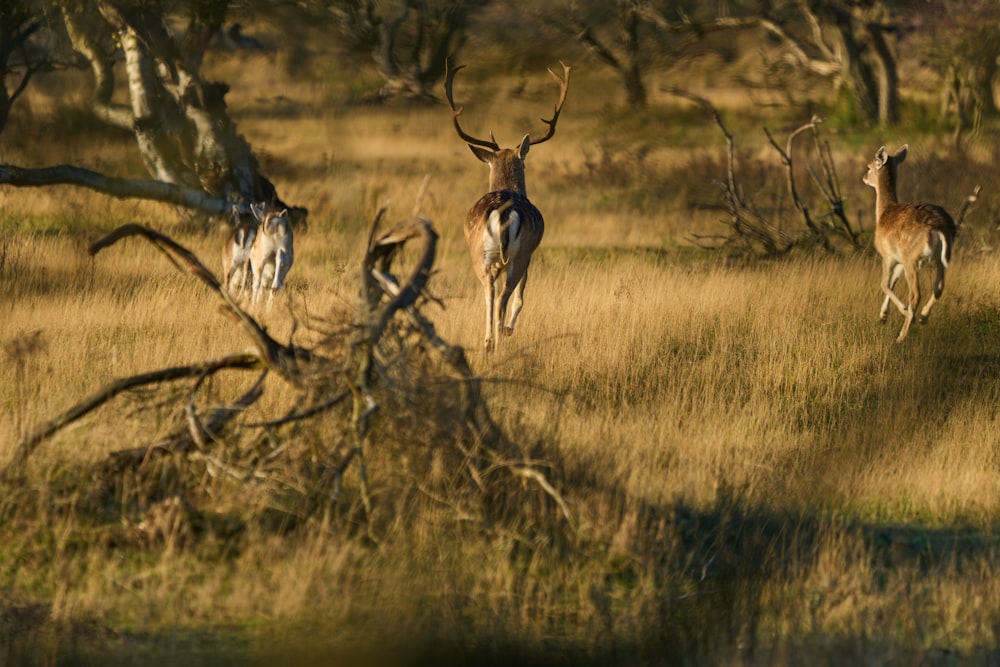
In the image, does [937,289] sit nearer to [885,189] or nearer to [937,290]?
[937,290]

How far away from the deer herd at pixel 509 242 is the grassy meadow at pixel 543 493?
286 millimetres

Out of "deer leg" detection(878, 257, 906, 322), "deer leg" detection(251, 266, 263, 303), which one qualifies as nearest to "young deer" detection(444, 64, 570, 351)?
"deer leg" detection(251, 266, 263, 303)

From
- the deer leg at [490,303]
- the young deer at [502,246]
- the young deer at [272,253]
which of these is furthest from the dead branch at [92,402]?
the young deer at [272,253]

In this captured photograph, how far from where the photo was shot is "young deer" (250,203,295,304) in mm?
11562

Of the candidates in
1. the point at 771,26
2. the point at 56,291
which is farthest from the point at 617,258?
the point at 771,26

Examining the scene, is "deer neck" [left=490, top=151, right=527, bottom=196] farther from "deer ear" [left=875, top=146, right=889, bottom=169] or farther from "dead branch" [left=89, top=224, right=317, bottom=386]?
"dead branch" [left=89, top=224, right=317, bottom=386]

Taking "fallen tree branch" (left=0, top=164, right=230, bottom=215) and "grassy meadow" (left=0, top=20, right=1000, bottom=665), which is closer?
"grassy meadow" (left=0, top=20, right=1000, bottom=665)

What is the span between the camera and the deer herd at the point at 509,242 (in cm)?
1020

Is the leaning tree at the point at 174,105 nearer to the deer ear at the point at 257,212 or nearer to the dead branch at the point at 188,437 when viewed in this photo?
the deer ear at the point at 257,212

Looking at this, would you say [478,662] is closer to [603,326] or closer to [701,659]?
[701,659]

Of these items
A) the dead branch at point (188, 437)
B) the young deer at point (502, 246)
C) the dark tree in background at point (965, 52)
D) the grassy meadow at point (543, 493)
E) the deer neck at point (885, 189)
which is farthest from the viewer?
the dark tree in background at point (965, 52)

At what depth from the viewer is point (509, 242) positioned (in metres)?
10.1

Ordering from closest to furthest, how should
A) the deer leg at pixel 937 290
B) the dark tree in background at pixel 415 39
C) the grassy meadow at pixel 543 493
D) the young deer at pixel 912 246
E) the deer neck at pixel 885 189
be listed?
the grassy meadow at pixel 543 493
the dark tree in background at pixel 415 39
the young deer at pixel 912 246
the deer leg at pixel 937 290
the deer neck at pixel 885 189

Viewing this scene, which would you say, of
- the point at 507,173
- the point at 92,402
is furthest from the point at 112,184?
the point at 92,402
